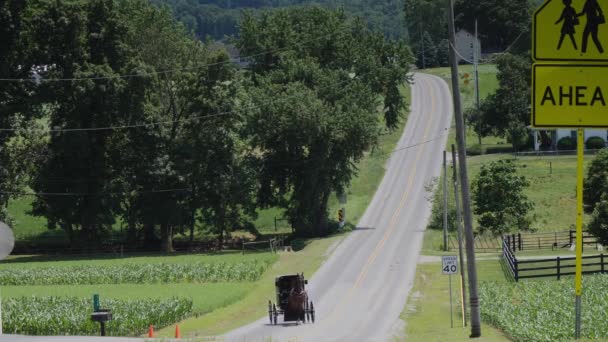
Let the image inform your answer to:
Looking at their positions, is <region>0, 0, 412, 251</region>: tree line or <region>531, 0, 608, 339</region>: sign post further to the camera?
<region>0, 0, 412, 251</region>: tree line

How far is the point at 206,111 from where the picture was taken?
83938mm

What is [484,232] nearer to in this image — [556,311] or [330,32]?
[330,32]

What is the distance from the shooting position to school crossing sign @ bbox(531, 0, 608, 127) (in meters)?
13.3

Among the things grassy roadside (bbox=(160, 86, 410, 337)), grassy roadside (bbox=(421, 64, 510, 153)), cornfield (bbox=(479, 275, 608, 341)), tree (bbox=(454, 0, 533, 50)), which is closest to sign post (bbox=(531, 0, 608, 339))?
cornfield (bbox=(479, 275, 608, 341))

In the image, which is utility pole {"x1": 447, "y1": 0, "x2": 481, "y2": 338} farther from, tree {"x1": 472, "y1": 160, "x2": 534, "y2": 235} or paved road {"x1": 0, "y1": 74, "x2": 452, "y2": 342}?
tree {"x1": 472, "y1": 160, "x2": 534, "y2": 235}

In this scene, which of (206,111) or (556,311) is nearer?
(556,311)

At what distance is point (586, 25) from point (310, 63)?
255 feet

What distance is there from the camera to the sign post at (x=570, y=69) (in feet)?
43.5

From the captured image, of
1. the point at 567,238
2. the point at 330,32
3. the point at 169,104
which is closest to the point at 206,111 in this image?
the point at 169,104

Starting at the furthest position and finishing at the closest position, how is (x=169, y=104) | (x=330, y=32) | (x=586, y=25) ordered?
(x=330, y=32) < (x=169, y=104) < (x=586, y=25)

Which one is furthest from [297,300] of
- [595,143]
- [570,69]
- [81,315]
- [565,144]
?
[565,144]

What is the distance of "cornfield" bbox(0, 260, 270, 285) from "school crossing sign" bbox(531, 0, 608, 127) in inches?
1926

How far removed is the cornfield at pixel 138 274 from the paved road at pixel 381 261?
5020 millimetres

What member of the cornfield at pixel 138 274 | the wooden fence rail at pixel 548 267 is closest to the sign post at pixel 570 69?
the wooden fence rail at pixel 548 267
